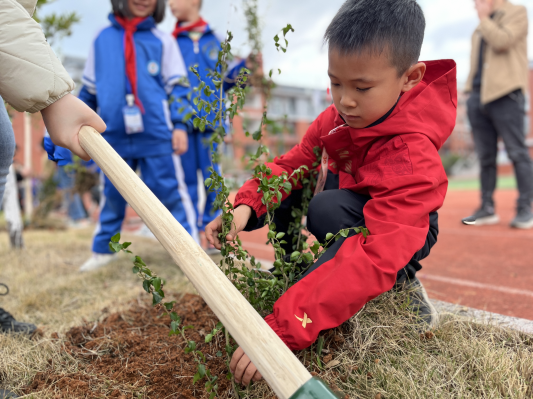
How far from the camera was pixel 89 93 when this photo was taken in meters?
3.36

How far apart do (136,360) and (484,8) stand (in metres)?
5.01

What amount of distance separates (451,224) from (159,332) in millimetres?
5128

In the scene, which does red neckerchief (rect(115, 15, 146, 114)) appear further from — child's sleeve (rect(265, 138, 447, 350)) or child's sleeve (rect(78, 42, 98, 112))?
child's sleeve (rect(265, 138, 447, 350))

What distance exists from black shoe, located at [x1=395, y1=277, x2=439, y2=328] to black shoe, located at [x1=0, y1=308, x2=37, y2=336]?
66.6 inches

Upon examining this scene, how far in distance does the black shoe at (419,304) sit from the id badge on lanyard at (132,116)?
7.54 feet

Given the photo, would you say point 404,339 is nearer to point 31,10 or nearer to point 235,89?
point 235,89

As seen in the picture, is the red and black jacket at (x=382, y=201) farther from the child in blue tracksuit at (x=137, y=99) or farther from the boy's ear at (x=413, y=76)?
the child in blue tracksuit at (x=137, y=99)

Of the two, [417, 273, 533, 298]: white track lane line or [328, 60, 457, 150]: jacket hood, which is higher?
[328, 60, 457, 150]: jacket hood

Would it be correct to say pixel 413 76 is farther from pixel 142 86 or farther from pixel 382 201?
pixel 142 86

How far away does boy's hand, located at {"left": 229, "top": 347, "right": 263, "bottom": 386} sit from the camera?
1238 millimetres

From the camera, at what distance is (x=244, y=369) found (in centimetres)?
126

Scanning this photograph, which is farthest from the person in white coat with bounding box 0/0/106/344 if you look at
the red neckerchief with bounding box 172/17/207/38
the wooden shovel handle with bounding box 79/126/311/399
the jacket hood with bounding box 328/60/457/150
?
the red neckerchief with bounding box 172/17/207/38

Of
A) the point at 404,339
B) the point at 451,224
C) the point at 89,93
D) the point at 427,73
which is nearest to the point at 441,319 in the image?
the point at 404,339

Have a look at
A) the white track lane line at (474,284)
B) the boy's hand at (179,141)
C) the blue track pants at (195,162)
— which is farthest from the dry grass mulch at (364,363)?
A: the blue track pants at (195,162)
